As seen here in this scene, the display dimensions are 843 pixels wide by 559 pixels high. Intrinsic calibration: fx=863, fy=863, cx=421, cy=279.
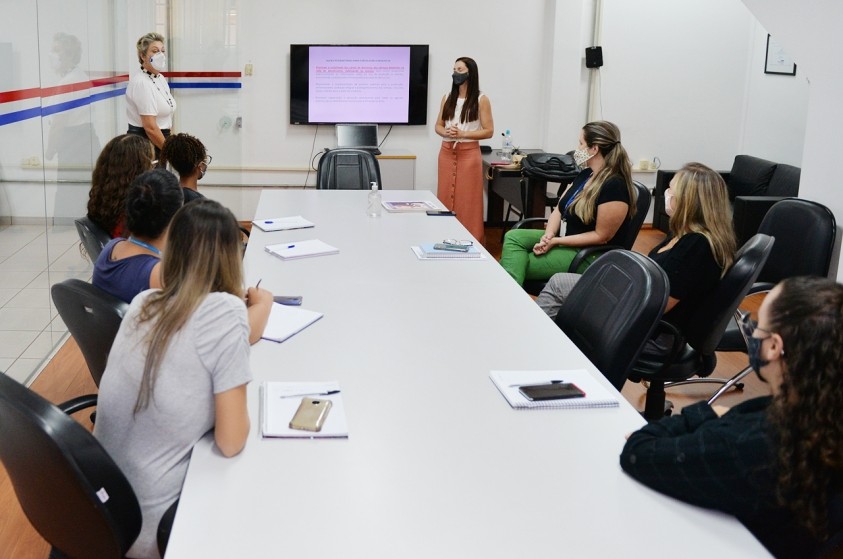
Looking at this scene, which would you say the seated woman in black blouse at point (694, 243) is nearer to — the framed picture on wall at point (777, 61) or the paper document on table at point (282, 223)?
the paper document on table at point (282, 223)

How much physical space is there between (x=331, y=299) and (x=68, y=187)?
7.95ft

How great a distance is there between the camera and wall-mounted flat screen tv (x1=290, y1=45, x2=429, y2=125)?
294 inches

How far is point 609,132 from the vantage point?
4246 millimetres

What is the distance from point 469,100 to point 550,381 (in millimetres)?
4544

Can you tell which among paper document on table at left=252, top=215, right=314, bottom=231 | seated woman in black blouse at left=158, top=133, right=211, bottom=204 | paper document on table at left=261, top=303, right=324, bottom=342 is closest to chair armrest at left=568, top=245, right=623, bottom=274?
paper document on table at left=252, top=215, right=314, bottom=231

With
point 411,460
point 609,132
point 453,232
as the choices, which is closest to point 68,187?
point 453,232

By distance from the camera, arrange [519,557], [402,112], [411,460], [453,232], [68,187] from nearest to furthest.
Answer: [519,557] < [411,460] < [453,232] < [68,187] < [402,112]

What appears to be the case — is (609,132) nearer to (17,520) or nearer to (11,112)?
(11,112)

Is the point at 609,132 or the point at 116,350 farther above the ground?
the point at 609,132

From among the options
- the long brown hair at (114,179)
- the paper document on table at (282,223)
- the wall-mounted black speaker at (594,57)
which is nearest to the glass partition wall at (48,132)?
the long brown hair at (114,179)

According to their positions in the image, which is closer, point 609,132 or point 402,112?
point 609,132

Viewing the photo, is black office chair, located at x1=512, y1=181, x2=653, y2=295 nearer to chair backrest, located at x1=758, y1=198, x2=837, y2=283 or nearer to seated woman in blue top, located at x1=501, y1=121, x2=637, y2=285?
seated woman in blue top, located at x1=501, y1=121, x2=637, y2=285

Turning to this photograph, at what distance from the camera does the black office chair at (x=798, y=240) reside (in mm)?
3928

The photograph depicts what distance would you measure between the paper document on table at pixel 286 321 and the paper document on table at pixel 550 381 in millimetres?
655
